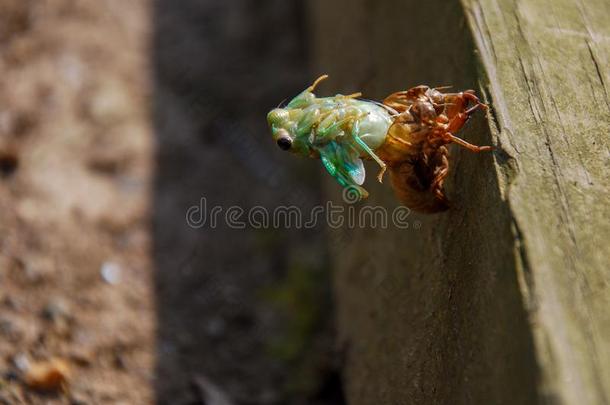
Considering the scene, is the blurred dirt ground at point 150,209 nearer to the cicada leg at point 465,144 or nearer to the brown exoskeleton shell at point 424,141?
the brown exoskeleton shell at point 424,141

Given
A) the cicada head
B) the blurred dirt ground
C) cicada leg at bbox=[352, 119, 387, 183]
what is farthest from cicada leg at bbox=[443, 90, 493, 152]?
the blurred dirt ground

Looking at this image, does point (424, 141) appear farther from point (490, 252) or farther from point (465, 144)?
point (490, 252)

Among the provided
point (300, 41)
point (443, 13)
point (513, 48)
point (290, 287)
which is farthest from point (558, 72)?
Answer: point (300, 41)

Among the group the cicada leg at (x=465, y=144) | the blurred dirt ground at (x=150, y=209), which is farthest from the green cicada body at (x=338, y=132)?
the blurred dirt ground at (x=150, y=209)

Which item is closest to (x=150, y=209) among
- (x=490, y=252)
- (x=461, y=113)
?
(x=461, y=113)

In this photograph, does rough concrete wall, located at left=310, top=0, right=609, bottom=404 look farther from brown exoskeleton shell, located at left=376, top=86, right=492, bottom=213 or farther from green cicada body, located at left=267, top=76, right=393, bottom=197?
green cicada body, located at left=267, top=76, right=393, bottom=197
